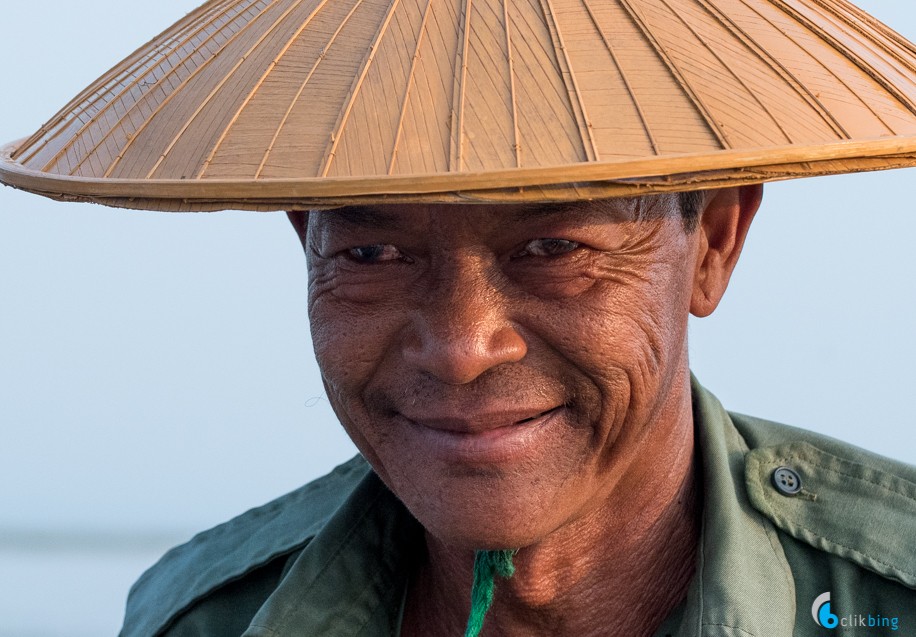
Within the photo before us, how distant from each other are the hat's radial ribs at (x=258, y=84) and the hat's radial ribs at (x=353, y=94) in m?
0.09

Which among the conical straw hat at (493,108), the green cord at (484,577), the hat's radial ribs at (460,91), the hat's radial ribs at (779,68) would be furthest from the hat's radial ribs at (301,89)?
the green cord at (484,577)

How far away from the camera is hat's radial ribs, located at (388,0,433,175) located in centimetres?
101

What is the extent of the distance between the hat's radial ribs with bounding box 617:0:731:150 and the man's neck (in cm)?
66

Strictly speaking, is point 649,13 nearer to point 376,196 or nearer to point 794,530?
point 376,196

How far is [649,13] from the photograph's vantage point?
1.18 m

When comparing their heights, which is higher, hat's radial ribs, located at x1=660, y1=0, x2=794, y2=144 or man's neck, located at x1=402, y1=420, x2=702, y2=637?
hat's radial ribs, located at x1=660, y1=0, x2=794, y2=144

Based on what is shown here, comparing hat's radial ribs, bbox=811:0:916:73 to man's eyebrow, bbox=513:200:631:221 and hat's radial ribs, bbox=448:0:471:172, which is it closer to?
man's eyebrow, bbox=513:200:631:221

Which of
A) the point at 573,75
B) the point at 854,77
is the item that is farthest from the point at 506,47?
the point at 854,77

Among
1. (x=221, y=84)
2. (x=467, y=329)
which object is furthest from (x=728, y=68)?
(x=221, y=84)

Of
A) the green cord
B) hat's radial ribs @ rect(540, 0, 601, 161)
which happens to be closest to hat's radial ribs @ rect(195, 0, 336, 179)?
hat's radial ribs @ rect(540, 0, 601, 161)

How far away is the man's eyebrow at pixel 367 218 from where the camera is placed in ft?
4.40

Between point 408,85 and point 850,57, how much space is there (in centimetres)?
46

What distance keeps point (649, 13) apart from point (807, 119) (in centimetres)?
21

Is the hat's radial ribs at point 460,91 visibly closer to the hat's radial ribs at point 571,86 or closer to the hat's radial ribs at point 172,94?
the hat's radial ribs at point 571,86
